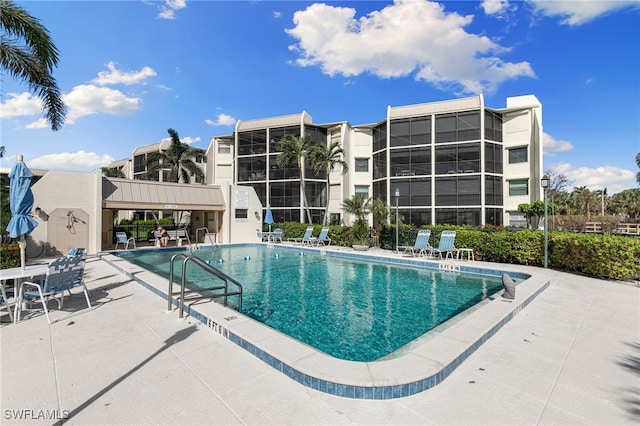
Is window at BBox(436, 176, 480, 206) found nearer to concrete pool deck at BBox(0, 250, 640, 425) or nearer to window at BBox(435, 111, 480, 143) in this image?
window at BBox(435, 111, 480, 143)

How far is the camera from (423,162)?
96.9ft

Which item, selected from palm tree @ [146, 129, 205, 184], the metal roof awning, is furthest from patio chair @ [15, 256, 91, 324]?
palm tree @ [146, 129, 205, 184]

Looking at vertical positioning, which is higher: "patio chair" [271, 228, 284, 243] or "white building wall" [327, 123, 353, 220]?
"white building wall" [327, 123, 353, 220]

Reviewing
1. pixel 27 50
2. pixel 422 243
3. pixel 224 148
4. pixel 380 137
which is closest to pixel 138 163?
pixel 224 148

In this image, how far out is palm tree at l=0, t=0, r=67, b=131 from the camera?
8977mm

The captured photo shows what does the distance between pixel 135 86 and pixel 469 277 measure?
19141 millimetres

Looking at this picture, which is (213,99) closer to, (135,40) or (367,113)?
(135,40)

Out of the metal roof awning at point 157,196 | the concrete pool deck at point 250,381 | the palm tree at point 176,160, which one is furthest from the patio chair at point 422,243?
the palm tree at point 176,160

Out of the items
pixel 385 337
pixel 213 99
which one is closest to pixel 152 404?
pixel 385 337

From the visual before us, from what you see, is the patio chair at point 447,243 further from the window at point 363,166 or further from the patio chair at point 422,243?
the window at point 363,166

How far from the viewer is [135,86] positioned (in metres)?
16.8

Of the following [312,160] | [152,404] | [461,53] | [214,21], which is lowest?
[152,404]

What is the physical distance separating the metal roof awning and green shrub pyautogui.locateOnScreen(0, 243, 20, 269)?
7549 millimetres

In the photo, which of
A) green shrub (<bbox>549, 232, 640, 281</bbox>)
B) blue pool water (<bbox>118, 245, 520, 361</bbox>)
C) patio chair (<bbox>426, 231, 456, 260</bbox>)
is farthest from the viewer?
patio chair (<bbox>426, 231, 456, 260</bbox>)
